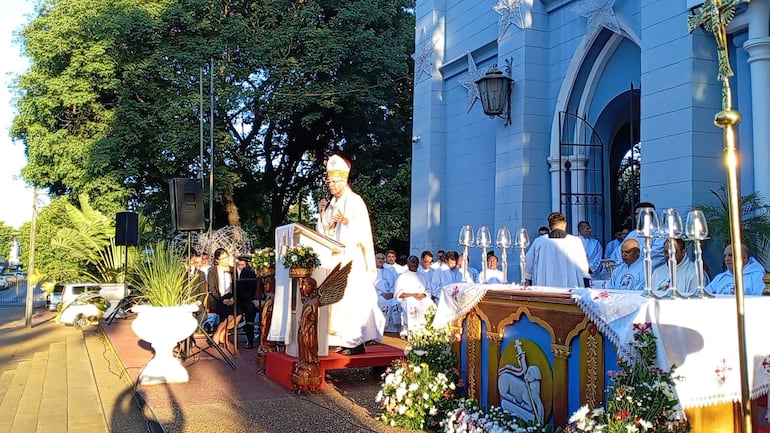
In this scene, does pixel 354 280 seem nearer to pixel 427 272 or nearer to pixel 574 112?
pixel 427 272

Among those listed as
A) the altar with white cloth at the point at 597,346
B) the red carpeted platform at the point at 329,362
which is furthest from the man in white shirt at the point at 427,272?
the altar with white cloth at the point at 597,346

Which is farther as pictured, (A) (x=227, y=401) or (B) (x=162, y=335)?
(B) (x=162, y=335)

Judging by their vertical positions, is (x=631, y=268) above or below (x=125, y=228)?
below

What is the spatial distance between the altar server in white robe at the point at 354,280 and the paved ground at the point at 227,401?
0.52m

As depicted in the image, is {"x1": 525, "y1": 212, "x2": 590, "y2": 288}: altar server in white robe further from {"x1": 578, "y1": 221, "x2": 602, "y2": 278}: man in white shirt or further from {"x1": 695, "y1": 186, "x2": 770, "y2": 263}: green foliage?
{"x1": 578, "y1": 221, "x2": 602, "y2": 278}: man in white shirt

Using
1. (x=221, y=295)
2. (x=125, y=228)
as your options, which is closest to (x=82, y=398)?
(x=221, y=295)

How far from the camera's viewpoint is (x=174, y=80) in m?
21.4

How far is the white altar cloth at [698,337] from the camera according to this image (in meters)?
3.68

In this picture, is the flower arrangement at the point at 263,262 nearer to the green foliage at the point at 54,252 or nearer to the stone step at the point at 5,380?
the stone step at the point at 5,380

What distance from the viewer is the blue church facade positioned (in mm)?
8367

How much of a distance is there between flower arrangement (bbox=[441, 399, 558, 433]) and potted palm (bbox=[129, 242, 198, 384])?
3.95 metres

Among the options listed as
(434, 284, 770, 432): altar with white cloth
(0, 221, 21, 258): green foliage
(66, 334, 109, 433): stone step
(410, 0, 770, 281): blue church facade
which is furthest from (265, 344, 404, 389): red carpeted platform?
(0, 221, 21, 258): green foliage

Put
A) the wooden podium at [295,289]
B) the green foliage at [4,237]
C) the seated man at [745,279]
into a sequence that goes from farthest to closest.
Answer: the green foliage at [4,237]
the wooden podium at [295,289]
the seated man at [745,279]

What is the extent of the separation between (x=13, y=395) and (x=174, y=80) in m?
14.6
